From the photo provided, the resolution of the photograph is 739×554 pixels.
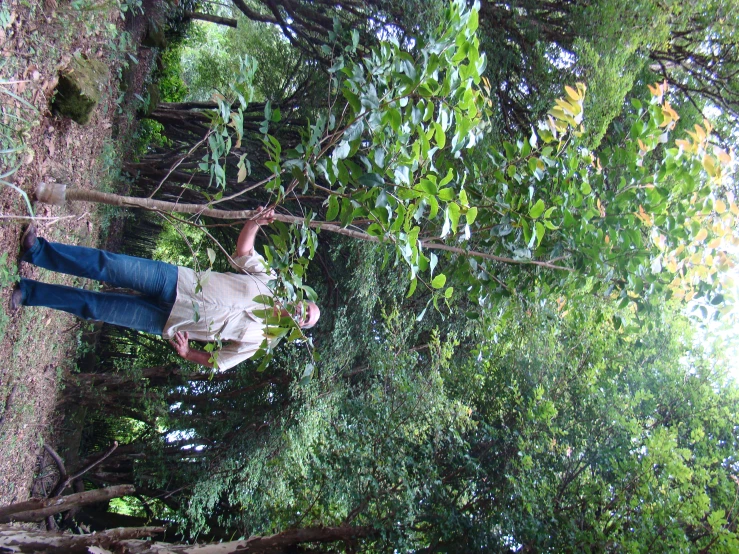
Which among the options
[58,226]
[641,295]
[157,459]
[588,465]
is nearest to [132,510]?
[157,459]

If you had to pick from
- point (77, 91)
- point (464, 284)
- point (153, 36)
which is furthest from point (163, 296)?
point (153, 36)

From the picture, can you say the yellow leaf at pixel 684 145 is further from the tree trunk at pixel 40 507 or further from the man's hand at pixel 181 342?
the tree trunk at pixel 40 507

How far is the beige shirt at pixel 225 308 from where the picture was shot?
10.4 ft

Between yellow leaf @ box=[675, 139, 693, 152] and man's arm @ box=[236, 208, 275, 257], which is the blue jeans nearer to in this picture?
man's arm @ box=[236, 208, 275, 257]

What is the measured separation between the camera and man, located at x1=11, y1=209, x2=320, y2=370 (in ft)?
9.86

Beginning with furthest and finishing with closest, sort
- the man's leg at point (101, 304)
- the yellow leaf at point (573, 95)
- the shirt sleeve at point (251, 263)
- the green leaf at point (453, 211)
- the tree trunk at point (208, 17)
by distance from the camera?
the tree trunk at point (208, 17) < the shirt sleeve at point (251, 263) < the man's leg at point (101, 304) < the yellow leaf at point (573, 95) < the green leaf at point (453, 211)

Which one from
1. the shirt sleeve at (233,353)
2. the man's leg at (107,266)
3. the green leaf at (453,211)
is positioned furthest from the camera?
the shirt sleeve at (233,353)

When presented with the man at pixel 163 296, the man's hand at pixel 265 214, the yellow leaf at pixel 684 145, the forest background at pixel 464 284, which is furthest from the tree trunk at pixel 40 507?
the yellow leaf at pixel 684 145

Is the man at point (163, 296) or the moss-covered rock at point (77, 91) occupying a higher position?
the moss-covered rock at point (77, 91)

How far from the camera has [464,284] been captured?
154 inches

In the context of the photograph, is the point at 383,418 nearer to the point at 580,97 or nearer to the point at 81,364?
the point at 580,97

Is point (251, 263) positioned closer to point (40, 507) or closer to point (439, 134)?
point (439, 134)

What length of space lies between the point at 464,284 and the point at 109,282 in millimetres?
2413

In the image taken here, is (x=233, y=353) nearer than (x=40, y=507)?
No
